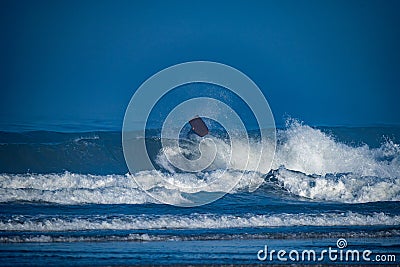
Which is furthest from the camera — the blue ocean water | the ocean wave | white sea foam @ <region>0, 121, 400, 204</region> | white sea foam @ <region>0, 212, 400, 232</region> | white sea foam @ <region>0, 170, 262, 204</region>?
white sea foam @ <region>0, 121, 400, 204</region>

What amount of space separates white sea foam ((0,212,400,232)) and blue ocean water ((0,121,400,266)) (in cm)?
2

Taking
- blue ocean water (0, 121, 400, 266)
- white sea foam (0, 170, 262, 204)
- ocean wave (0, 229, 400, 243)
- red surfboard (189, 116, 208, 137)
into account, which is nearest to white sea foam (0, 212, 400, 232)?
blue ocean water (0, 121, 400, 266)

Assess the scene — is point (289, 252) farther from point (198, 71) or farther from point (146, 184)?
point (198, 71)

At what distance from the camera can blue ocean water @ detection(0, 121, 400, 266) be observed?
1363 cm

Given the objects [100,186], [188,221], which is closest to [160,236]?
[188,221]

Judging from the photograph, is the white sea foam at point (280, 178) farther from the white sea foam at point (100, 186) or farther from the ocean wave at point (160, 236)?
the ocean wave at point (160, 236)

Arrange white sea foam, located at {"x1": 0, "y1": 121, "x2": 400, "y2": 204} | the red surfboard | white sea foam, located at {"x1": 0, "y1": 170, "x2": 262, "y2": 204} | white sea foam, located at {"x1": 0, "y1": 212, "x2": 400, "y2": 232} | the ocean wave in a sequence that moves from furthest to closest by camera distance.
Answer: the red surfboard, white sea foam, located at {"x1": 0, "y1": 121, "x2": 400, "y2": 204}, white sea foam, located at {"x1": 0, "y1": 170, "x2": 262, "y2": 204}, white sea foam, located at {"x1": 0, "y1": 212, "x2": 400, "y2": 232}, the ocean wave

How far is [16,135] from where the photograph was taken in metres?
26.8

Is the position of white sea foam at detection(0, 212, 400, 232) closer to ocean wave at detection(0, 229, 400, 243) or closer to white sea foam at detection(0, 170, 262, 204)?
ocean wave at detection(0, 229, 400, 243)

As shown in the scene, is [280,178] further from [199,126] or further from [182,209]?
[182,209]

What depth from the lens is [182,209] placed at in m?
17.9

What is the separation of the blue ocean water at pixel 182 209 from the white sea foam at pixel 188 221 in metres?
0.02

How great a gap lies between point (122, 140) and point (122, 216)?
10.7 m

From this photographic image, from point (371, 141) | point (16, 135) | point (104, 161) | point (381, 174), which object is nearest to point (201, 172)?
point (104, 161)
